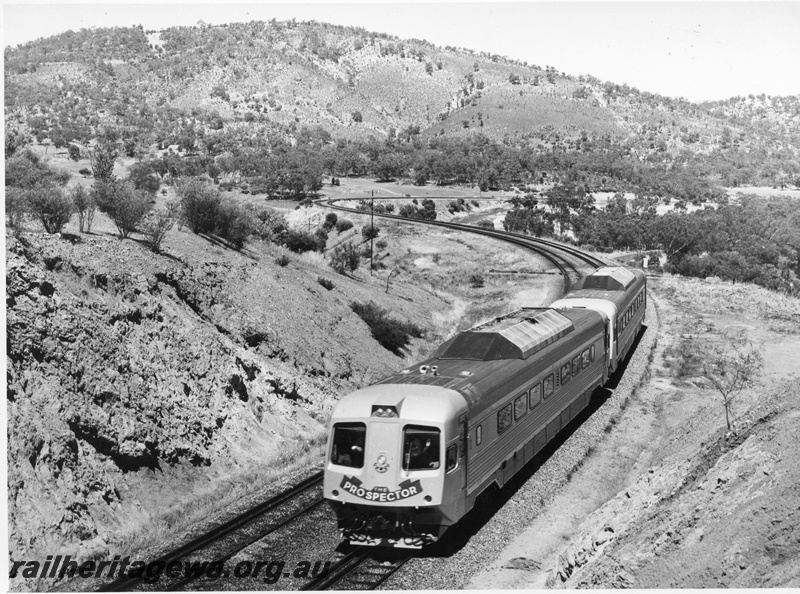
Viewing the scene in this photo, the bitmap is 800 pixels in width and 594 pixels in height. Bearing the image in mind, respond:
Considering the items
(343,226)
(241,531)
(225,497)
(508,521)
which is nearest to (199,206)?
(225,497)

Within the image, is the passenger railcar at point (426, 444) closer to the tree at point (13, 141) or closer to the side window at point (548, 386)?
the side window at point (548, 386)

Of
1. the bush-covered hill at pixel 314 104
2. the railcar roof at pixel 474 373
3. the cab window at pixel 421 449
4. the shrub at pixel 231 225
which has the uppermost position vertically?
the bush-covered hill at pixel 314 104

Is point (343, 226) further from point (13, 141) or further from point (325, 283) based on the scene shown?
point (325, 283)

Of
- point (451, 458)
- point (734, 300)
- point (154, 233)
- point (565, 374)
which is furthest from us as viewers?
point (734, 300)

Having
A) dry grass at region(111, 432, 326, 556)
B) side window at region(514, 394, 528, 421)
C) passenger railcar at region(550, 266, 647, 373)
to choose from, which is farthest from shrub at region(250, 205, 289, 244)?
side window at region(514, 394, 528, 421)

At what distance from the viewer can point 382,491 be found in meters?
13.4

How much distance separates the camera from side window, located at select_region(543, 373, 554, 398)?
60.7 ft

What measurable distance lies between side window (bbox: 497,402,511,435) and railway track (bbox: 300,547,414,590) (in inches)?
119

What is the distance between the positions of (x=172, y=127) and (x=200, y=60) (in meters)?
51.2

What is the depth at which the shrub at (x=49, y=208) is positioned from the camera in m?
21.5

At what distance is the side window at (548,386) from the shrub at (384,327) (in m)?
12.0

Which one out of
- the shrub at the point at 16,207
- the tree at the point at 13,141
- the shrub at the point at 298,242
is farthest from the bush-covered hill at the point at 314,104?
the shrub at the point at 16,207

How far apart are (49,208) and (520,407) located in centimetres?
1378

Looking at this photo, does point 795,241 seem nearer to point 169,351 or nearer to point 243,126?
point 169,351
